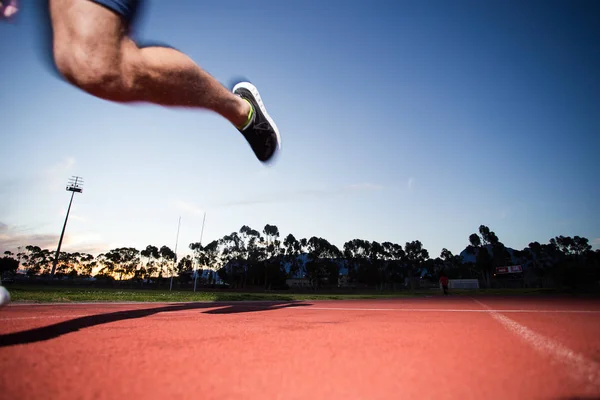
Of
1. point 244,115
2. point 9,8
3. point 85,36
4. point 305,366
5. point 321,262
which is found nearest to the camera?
point 305,366

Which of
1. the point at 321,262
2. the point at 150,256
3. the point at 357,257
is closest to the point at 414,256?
the point at 357,257

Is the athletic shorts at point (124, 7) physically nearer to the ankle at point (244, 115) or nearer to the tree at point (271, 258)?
the ankle at point (244, 115)

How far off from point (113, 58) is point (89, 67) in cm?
12

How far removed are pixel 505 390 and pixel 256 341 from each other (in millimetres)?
1260

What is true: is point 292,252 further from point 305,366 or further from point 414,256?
point 305,366

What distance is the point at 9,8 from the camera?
164 centimetres

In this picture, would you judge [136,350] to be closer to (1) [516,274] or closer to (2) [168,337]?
(2) [168,337]

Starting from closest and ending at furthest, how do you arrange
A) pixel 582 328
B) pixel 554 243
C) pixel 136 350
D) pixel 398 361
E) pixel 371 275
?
pixel 398 361
pixel 136 350
pixel 582 328
pixel 371 275
pixel 554 243

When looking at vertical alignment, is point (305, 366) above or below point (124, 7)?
below

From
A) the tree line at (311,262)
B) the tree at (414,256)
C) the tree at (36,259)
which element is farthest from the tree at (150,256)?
the tree at (414,256)

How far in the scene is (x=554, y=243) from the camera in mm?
94562

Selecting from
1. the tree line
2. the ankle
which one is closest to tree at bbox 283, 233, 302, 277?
the tree line

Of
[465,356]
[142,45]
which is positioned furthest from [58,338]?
[465,356]

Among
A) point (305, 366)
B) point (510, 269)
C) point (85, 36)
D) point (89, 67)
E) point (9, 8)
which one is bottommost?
point (305, 366)
